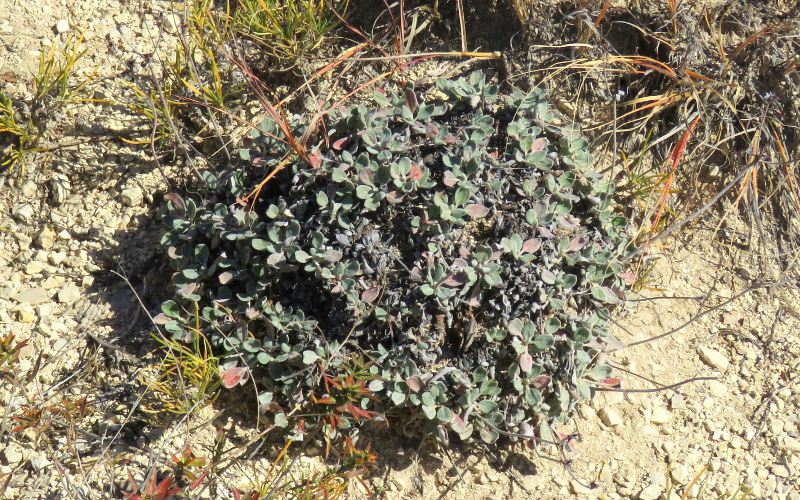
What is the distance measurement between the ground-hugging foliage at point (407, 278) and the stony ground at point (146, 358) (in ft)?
0.79

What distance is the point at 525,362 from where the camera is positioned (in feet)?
8.96

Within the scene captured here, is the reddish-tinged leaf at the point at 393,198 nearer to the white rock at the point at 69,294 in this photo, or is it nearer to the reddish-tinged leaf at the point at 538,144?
the reddish-tinged leaf at the point at 538,144

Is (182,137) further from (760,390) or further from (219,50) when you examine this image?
(760,390)

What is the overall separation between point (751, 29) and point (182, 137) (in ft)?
8.60

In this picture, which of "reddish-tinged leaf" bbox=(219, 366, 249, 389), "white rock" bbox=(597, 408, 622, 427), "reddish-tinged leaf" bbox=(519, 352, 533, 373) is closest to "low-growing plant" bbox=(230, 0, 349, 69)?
"reddish-tinged leaf" bbox=(219, 366, 249, 389)

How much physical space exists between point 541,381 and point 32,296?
6.61 ft

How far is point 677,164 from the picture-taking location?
3348 millimetres

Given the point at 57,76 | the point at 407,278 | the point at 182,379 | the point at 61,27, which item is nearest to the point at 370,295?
the point at 407,278

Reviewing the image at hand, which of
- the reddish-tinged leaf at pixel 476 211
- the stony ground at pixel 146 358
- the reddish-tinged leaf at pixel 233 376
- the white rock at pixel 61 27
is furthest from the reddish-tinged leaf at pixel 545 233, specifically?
the white rock at pixel 61 27

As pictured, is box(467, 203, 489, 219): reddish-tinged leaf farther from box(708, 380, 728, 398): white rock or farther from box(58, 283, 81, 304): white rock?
box(58, 283, 81, 304): white rock

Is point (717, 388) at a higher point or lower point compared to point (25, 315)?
lower

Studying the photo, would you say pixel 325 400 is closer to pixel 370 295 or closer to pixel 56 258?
pixel 370 295

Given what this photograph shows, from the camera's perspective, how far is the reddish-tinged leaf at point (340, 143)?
298 centimetres

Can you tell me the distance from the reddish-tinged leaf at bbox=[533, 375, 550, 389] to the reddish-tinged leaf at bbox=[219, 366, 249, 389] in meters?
1.04
